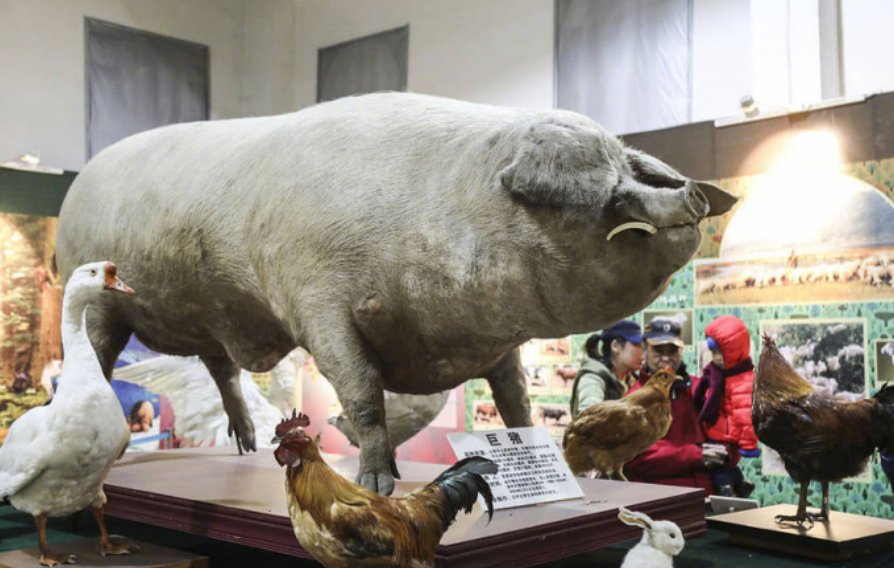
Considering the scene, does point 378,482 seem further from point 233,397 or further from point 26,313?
point 26,313

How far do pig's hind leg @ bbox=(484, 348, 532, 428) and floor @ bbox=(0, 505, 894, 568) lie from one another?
0.50m

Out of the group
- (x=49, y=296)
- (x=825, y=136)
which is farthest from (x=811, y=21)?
(x=49, y=296)

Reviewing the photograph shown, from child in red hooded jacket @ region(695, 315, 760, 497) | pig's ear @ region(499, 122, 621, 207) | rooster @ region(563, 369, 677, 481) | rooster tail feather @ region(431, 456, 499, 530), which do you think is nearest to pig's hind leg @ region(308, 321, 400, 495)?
rooster tail feather @ region(431, 456, 499, 530)

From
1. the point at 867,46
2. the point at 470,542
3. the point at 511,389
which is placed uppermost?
the point at 867,46

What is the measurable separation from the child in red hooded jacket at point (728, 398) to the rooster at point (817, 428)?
86cm

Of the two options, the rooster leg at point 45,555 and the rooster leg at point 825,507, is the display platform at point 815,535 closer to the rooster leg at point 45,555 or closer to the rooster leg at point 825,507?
the rooster leg at point 825,507

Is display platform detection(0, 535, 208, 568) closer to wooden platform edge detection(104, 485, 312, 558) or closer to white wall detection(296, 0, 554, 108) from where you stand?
wooden platform edge detection(104, 485, 312, 558)

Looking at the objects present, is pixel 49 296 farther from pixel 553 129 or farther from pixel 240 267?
pixel 553 129

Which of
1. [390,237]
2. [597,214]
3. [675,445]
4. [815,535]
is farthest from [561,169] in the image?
[675,445]

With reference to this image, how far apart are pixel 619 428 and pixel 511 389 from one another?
2.01 feet

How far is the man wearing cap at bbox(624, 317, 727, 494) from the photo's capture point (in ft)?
13.5

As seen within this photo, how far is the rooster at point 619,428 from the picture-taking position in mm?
3605

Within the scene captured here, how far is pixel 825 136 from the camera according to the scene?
4.66 meters

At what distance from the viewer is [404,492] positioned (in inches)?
118
